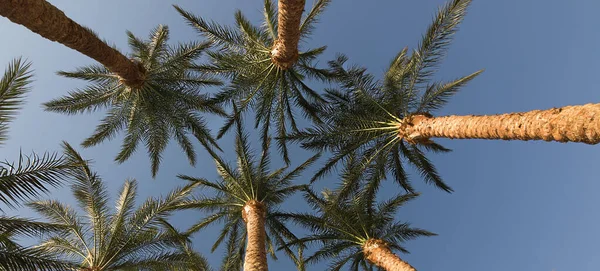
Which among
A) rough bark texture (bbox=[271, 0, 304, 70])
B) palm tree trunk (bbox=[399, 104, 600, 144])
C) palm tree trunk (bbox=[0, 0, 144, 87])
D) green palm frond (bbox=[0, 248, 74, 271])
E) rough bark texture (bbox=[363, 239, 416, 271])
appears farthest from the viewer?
rough bark texture (bbox=[363, 239, 416, 271])

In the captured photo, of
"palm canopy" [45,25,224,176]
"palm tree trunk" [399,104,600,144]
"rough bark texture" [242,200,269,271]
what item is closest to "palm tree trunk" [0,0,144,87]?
"palm canopy" [45,25,224,176]

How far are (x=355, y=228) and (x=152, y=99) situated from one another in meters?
7.49

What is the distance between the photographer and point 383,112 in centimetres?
1085

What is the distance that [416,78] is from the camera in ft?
34.3

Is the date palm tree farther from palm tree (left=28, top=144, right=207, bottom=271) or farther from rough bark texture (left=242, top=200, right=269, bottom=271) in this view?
palm tree (left=28, top=144, right=207, bottom=271)

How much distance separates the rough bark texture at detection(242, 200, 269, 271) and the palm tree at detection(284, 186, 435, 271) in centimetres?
160

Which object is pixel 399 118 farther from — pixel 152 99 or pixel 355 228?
pixel 152 99

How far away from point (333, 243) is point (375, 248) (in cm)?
171

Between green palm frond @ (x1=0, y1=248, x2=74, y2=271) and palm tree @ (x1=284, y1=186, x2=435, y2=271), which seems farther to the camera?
palm tree @ (x1=284, y1=186, x2=435, y2=271)

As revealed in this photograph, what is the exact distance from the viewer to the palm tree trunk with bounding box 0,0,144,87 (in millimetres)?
6328

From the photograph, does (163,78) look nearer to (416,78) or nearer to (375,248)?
(416,78)

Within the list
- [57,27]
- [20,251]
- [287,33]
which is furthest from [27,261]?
[287,33]

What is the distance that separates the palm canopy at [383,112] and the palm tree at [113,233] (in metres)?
4.51

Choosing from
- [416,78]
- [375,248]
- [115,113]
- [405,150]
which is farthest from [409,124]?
[115,113]
